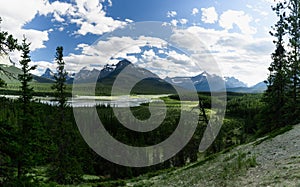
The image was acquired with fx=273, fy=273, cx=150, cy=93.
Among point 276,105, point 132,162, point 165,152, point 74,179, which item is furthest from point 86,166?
point 276,105

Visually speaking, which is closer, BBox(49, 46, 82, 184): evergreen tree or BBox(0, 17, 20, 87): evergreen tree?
BBox(0, 17, 20, 87): evergreen tree

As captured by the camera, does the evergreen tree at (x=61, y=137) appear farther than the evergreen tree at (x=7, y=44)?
Yes

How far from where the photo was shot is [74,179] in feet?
121

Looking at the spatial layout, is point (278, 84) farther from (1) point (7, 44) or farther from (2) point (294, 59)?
(1) point (7, 44)

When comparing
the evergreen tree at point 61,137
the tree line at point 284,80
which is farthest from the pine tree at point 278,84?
the evergreen tree at point 61,137

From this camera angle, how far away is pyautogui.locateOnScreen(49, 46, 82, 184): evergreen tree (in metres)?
34.5

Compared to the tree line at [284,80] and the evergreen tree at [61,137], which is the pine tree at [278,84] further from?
the evergreen tree at [61,137]

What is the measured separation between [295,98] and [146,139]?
6280 centimetres

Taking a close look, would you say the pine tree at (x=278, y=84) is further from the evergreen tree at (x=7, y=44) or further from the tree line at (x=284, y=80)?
the evergreen tree at (x=7, y=44)

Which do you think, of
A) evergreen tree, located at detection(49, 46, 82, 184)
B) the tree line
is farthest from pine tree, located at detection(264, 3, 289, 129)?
evergreen tree, located at detection(49, 46, 82, 184)

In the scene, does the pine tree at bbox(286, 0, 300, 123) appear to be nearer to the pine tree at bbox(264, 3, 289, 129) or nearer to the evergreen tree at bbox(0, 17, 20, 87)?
the pine tree at bbox(264, 3, 289, 129)

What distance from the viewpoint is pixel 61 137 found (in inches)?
1375

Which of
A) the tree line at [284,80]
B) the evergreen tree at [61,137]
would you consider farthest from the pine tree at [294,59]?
the evergreen tree at [61,137]

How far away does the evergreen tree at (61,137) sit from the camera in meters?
34.5
